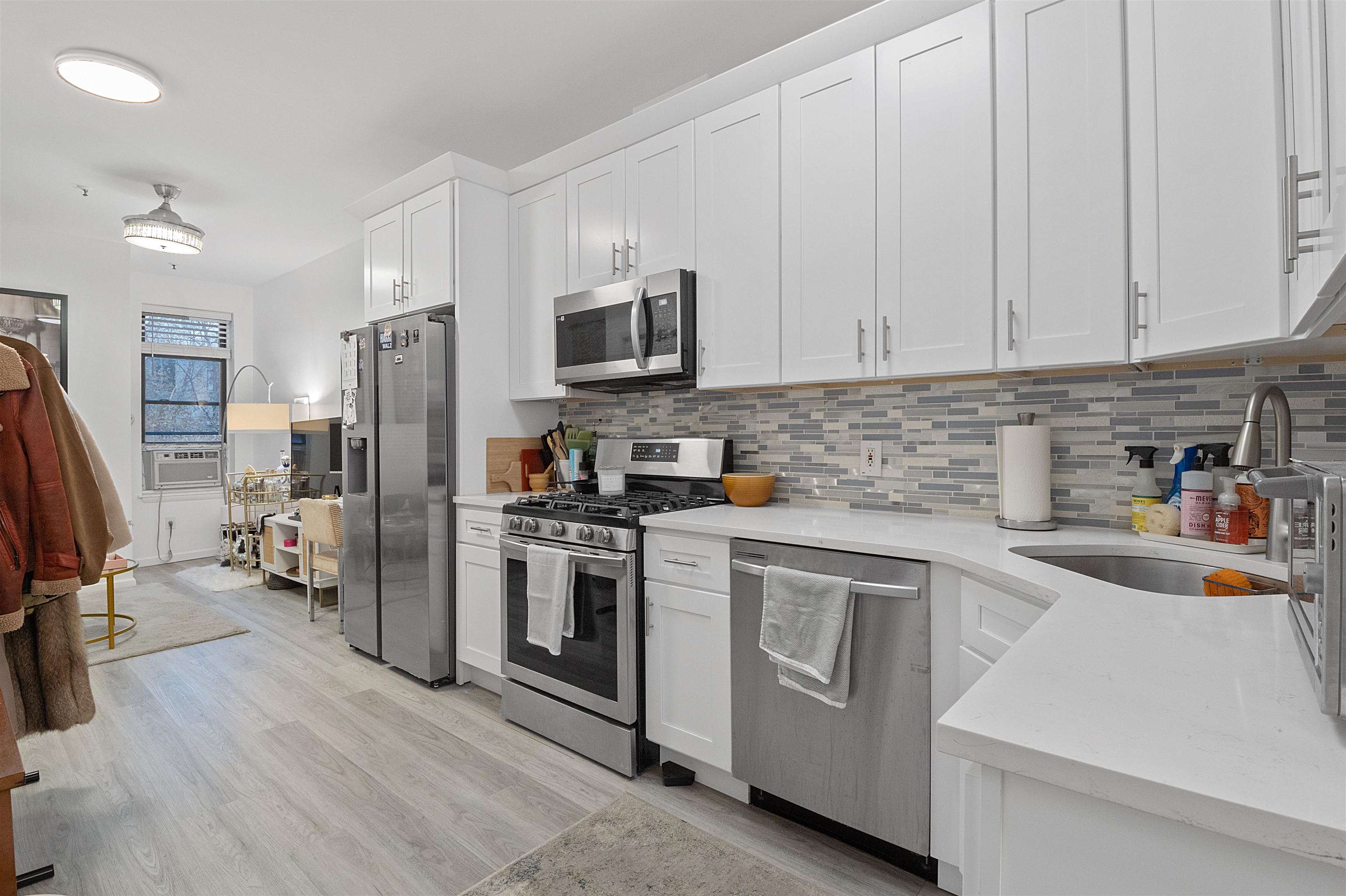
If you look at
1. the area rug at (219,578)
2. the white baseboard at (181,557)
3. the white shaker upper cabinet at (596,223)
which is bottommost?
the area rug at (219,578)

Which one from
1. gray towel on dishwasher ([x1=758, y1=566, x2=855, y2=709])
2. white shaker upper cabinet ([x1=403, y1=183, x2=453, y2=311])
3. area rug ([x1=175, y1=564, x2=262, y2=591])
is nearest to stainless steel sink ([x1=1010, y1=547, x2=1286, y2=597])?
gray towel on dishwasher ([x1=758, y1=566, x2=855, y2=709])

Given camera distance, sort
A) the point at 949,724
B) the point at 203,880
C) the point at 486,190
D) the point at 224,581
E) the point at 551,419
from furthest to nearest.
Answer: the point at 224,581 < the point at 551,419 < the point at 486,190 < the point at 203,880 < the point at 949,724

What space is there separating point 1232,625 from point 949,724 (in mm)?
653

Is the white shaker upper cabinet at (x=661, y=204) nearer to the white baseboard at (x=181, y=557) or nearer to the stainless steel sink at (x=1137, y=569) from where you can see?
the stainless steel sink at (x=1137, y=569)

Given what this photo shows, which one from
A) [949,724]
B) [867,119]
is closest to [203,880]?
[949,724]

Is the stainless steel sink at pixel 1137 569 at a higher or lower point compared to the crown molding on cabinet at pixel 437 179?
lower

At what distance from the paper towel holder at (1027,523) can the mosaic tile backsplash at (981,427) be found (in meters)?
0.14

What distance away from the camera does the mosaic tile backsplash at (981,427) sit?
182 cm

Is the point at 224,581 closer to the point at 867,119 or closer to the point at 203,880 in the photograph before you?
the point at 203,880

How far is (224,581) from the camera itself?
5539 mm

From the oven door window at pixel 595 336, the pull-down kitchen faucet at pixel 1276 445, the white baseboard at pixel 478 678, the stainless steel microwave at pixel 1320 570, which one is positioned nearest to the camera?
the stainless steel microwave at pixel 1320 570

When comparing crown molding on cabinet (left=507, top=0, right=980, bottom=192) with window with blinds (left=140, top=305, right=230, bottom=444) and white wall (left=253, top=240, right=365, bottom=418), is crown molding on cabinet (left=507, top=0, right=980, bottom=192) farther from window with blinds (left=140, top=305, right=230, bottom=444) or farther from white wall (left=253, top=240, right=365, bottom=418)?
window with blinds (left=140, top=305, right=230, bottom=444)

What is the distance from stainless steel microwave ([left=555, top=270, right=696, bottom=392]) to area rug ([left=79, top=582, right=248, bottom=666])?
2.89 metres

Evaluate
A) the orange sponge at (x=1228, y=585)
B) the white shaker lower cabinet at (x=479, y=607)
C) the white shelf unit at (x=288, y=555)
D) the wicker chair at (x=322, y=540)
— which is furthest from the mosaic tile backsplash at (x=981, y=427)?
the white shelf unit at (x=288, y=555)
